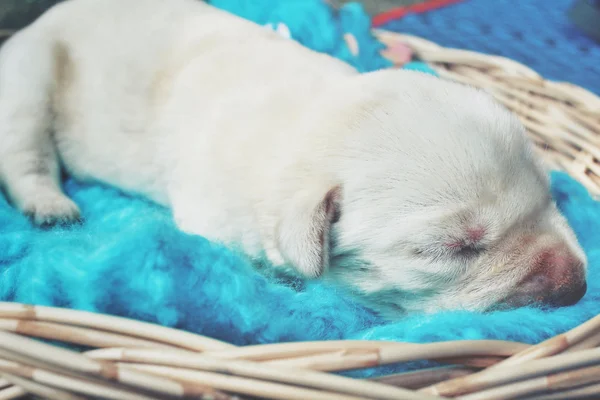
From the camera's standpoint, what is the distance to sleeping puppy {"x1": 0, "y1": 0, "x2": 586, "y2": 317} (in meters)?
1.25

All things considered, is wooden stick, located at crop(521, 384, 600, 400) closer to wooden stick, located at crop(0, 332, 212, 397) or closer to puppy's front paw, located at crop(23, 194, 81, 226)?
wooden stick, located at crop(0, 332, 212, 397)

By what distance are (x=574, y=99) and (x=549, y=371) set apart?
1.43 metres

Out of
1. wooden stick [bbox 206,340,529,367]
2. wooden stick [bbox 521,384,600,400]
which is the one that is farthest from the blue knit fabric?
wooden stick [bbox 206,340,529,367]

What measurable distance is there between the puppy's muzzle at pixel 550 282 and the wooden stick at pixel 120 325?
660mm

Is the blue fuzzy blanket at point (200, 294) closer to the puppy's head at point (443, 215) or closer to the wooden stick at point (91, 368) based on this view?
the puppy's head at point (443, 215)

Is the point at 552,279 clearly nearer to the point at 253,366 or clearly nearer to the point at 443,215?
the point at 443,215

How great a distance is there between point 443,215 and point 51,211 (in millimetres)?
1083

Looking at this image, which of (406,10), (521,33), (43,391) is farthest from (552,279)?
(406,10)

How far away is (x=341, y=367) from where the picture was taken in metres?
0.93

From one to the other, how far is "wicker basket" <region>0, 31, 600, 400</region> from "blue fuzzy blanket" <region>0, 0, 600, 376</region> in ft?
0.42

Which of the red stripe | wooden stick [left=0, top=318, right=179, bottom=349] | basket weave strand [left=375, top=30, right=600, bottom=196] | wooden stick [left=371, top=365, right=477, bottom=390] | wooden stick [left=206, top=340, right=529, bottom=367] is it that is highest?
wooden stick [left=206, top=340, right=529, bottom=367]

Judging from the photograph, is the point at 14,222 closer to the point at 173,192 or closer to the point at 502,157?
the point at 173,192

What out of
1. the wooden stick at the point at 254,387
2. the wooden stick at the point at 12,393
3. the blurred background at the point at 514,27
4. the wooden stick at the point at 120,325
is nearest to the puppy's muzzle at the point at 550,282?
the wooden stick at the point at 254,387

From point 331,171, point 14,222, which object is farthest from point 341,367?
point 14,222
